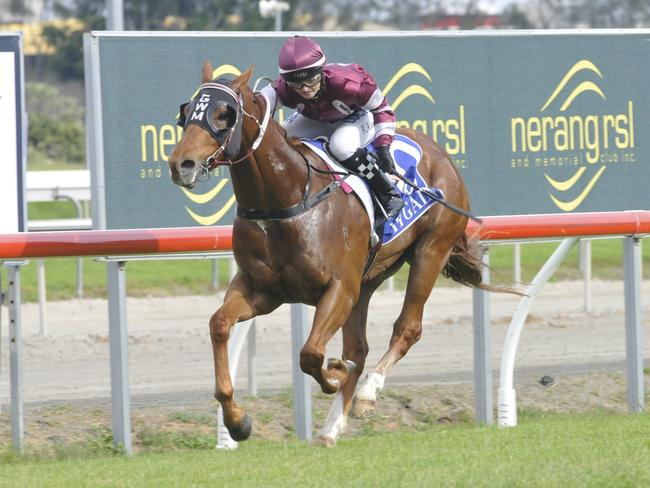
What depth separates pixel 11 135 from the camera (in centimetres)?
725

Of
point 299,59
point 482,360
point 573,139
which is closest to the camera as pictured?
point 299,59

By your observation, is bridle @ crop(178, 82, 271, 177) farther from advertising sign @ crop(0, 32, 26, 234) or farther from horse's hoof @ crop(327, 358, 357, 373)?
advertising sign @ crop(0, 32, 26, 234)

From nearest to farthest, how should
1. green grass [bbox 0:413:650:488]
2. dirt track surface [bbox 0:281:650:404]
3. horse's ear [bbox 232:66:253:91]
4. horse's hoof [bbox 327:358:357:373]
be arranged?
green grass [bbox 0:413:650:488] < horse's ear [bbox 232:66:253:91] < horse's hoof [bbox 327:358:357:373] < dirt track surface [bbox 0:281:650:404]

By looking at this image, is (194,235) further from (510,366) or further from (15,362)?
(510,366)

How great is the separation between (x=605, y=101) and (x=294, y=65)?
3268mm

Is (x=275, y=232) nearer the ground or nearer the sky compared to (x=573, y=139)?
nearer the ground

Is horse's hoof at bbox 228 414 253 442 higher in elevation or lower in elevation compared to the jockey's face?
lower

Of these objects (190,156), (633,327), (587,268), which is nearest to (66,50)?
(587,268)

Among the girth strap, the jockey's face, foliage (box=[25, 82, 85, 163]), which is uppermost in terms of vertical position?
foliage (box=[25, 82, 85, 163])

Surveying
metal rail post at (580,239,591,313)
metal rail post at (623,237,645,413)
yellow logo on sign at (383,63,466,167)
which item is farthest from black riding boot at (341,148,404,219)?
metal rail post at (580,239,591,313)

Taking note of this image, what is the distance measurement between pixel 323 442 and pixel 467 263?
1.57 m

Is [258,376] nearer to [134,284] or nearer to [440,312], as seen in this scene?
[440,312]

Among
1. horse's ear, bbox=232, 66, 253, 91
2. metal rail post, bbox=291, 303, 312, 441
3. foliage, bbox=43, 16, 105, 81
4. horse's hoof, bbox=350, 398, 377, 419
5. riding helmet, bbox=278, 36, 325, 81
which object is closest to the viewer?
horse's ear, bbox=232, 66, 253, 91

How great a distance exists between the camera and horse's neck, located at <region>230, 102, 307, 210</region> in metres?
6.10
